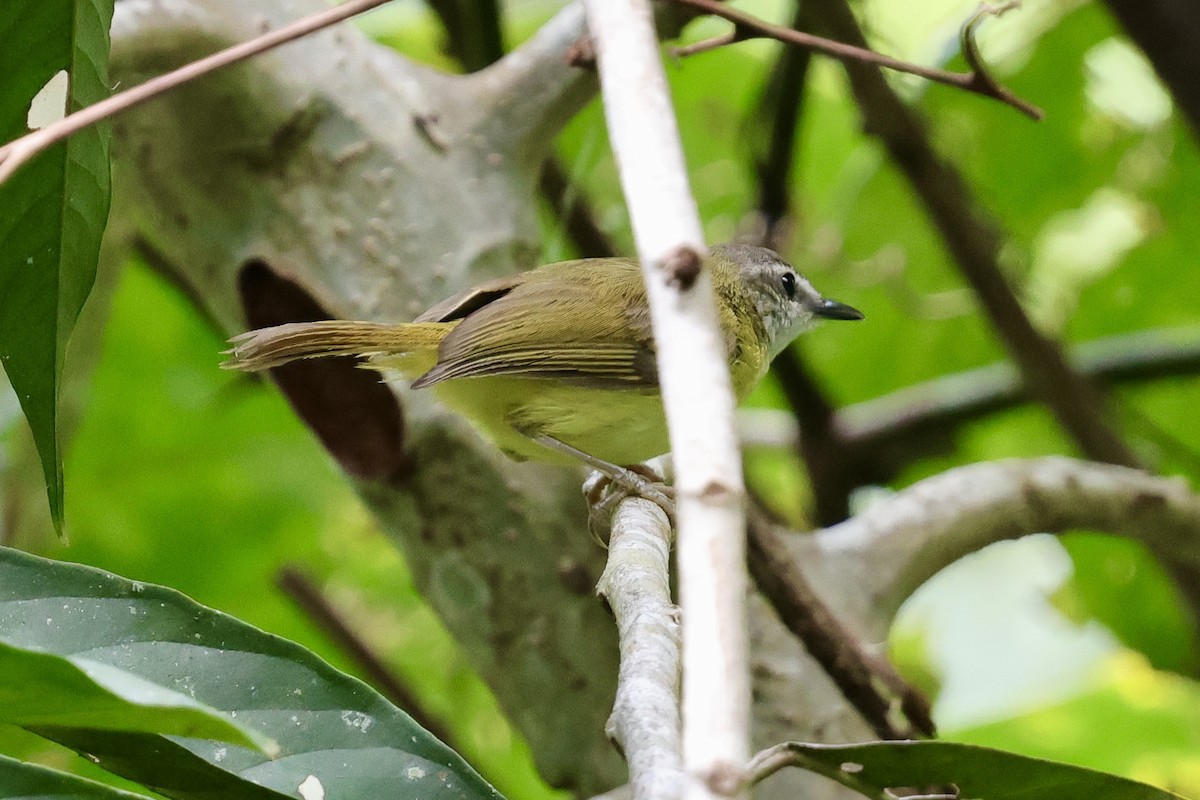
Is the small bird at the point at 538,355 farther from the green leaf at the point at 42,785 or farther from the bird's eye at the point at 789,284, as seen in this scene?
the green leaf at the point at 42,785

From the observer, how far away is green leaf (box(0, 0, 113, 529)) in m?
1.41

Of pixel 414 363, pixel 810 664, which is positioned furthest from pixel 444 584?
pixel 810 664

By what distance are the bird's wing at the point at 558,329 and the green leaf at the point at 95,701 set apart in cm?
108

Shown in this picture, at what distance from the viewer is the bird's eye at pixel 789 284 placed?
3.00 meters

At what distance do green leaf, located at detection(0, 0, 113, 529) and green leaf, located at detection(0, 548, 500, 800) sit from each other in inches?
7.3

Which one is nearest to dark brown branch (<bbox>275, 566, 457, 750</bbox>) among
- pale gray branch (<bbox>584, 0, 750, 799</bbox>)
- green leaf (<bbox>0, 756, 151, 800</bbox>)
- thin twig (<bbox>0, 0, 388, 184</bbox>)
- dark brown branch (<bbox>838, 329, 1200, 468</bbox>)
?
dark brown branch (<bbox>838, 329, 1200, 468</bbox>)

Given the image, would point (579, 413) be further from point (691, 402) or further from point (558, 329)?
point (691, 402)

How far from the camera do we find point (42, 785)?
1086 millimetres

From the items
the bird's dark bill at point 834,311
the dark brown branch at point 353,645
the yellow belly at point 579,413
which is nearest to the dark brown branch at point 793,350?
the bird's dark bill at point 834,311

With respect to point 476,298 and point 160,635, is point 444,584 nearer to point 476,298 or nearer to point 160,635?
point 476,298

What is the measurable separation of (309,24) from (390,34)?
2909 mm

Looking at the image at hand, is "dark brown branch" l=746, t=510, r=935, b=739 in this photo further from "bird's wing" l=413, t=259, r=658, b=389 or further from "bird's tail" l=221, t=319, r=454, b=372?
"bird's tail" l=221, t=319, r=454, b=372

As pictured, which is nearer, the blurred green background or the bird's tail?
the bird's tail

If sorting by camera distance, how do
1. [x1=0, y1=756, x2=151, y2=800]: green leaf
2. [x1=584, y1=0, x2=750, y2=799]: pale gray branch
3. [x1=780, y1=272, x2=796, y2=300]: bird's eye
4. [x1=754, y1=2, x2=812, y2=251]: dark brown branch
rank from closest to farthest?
[x1=584, y1=0, x2=750, y2=799]: pale gray branch
[x1=0, y1=756, x2=151, y2=800]: green leaf
[x1=780, y1=272, x2=796, y2=300]: bird's eye
[x1=754, y1=2, x2=812, y2=251]: dark brown branch
